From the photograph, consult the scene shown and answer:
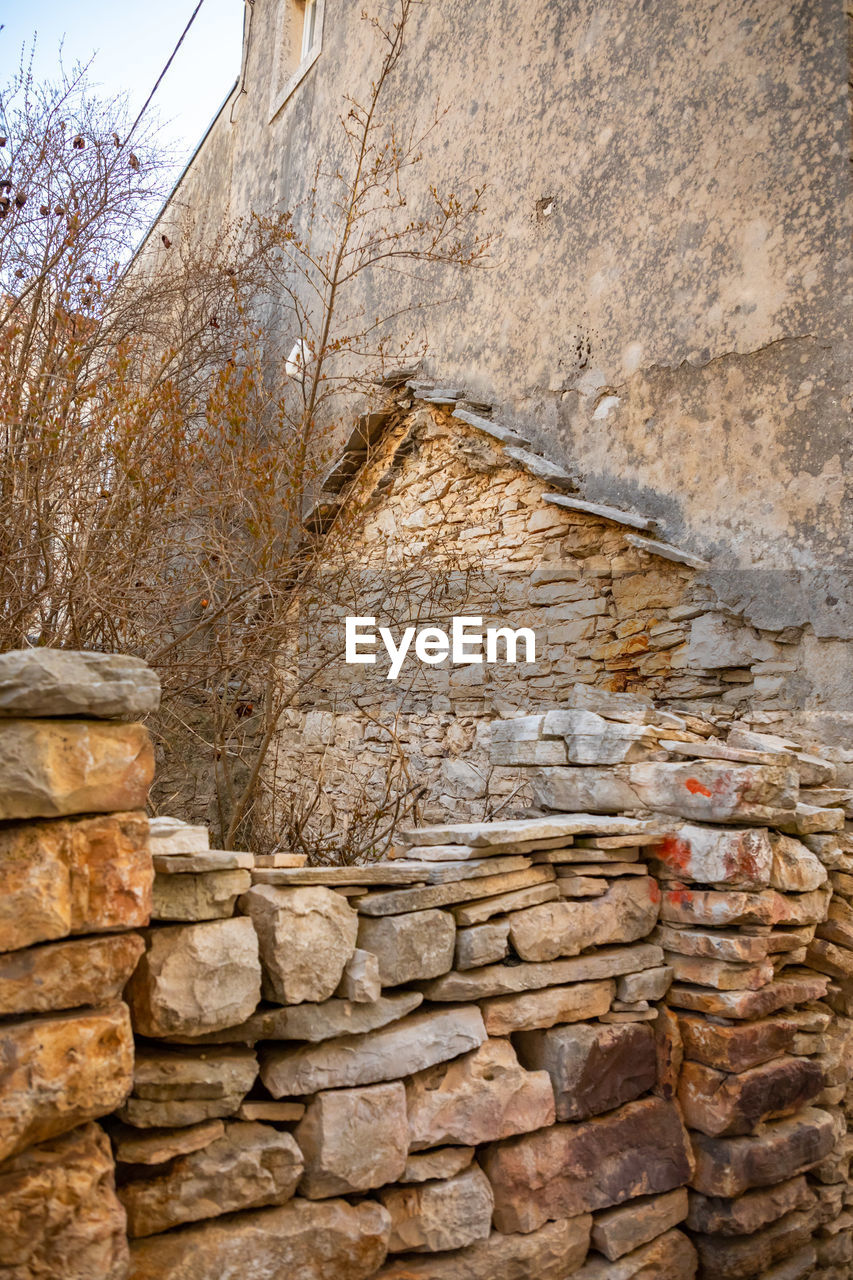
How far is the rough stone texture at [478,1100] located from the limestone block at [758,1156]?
26.4 inches

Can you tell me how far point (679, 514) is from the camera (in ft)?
15.6

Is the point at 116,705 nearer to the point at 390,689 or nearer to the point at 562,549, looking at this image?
the point at 562,549

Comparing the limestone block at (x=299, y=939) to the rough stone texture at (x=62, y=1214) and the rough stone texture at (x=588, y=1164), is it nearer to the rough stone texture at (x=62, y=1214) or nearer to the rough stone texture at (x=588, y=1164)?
the rough stone texture at (x=62, y=1214)

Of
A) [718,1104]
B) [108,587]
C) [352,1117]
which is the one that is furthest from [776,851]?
[108,587]

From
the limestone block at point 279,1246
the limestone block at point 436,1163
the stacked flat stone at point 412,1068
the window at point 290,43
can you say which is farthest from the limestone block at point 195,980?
the window at point 290,43

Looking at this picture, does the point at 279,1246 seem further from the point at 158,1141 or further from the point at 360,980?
the point at 360,980

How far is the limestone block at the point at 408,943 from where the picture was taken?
2.47 metres

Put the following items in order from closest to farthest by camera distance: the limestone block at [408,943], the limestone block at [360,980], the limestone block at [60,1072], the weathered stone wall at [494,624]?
the limestone block at [60,1072] → the limestone block at [360,980] → the limestone block at [408,943] → the weathered stone wall at [494,624]

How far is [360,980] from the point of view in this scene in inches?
92.6

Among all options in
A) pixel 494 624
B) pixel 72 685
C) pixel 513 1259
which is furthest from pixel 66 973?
pixel 494 624

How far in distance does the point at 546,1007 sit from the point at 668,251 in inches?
159

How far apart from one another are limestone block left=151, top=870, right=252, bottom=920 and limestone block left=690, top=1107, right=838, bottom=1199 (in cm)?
187

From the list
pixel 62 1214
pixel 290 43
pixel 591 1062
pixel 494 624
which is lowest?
pixel 591 1062

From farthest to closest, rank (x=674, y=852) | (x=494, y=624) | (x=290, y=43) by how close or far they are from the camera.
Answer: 1. (x=290, y=43)
2. (x=494, y=624)
3. (x=674, y=852)
